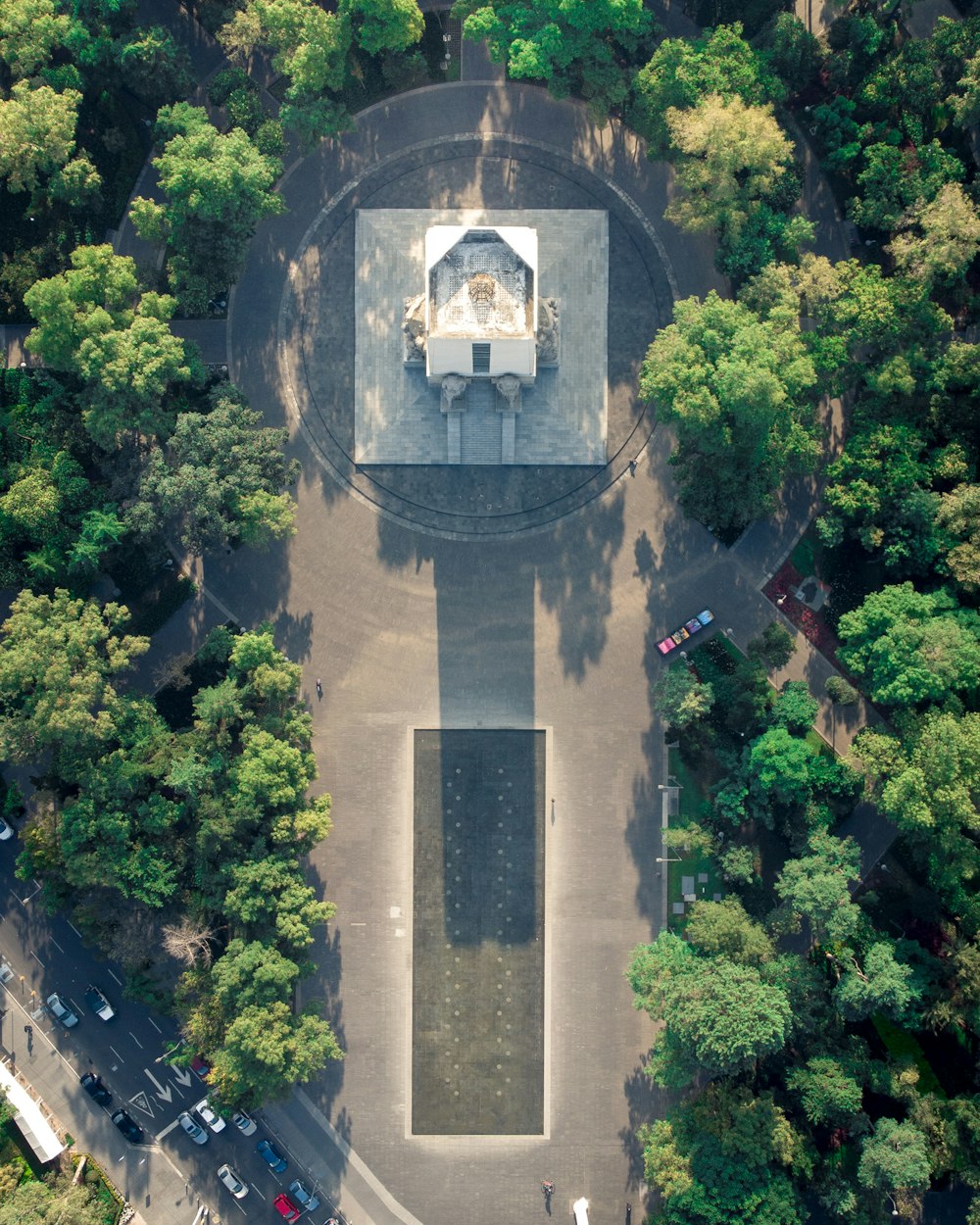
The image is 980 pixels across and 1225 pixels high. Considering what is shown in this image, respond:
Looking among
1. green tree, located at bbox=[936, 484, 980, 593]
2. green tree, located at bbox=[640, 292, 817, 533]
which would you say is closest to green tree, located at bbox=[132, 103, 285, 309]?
green tree, located at bbox=[640, 292, 817, 533]

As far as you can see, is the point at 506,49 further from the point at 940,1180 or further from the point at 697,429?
the point at 940,1180

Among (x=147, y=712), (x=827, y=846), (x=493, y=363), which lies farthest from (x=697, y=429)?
(x=147, y=712)

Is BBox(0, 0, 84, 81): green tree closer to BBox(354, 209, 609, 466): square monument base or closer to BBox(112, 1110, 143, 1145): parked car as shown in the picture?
BBox(354, 209, 609, 466): square monument base

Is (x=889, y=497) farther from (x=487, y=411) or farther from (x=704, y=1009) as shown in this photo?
(x=704, y=1009)

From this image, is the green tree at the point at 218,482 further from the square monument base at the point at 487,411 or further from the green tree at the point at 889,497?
the green tree at the point at 889,497

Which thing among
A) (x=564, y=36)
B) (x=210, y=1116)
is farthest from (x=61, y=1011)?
(x=564, y=36)

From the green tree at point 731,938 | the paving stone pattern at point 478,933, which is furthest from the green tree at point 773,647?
the green tree at point 731,938

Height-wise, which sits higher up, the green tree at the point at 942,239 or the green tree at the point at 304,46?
the green tree at the point at 304,46
